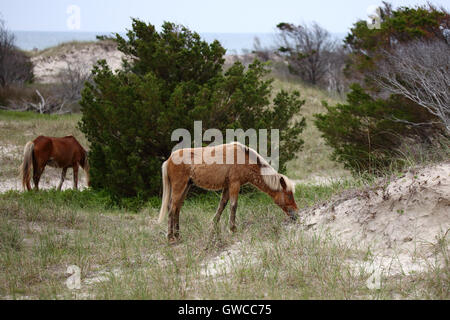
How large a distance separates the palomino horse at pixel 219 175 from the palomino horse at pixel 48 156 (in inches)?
210

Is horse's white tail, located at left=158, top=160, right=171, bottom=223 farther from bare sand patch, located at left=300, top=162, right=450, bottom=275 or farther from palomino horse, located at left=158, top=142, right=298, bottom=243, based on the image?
bare sand patch, located at left=300, top=162, right=450, bottom=275

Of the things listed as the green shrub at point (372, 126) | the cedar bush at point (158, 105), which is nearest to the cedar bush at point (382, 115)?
the green shrub at point (372, 126)

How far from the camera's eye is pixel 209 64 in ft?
39.3

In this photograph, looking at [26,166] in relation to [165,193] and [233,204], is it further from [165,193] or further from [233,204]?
[233,204]

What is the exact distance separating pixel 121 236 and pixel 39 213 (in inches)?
94.0

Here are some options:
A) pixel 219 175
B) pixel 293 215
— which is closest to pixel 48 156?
pixel 219 175

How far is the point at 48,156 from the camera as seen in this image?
1170cm

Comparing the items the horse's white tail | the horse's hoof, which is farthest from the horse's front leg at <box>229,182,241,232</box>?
the horse's white tail

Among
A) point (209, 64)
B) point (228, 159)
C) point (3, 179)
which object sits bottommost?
point (3, 179)

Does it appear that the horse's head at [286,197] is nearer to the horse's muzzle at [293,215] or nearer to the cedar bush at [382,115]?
the horse's muzzle at [293,215]

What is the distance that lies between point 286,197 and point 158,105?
4.48 metres

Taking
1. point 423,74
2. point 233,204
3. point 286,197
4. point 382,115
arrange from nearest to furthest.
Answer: point 233,204
point 286,197
point 423,74
point 382,115
